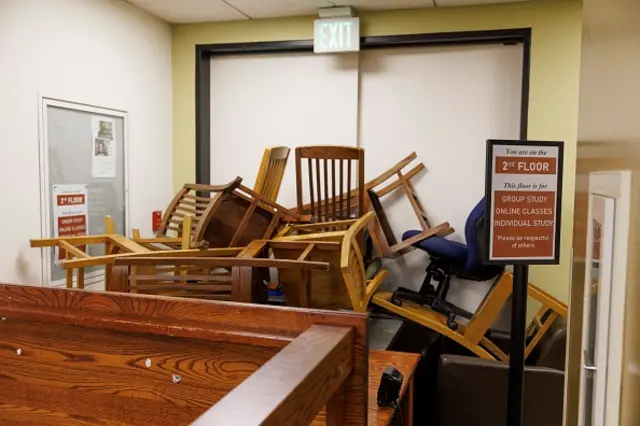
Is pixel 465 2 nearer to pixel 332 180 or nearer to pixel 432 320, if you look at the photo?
pixel 332 180

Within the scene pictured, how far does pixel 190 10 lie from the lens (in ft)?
13.7

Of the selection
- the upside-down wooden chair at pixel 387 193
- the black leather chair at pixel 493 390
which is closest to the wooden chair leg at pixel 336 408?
the black leather chair at pixel 493 390

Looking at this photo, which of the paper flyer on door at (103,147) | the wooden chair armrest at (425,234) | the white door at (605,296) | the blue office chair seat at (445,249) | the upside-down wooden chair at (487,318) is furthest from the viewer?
the wooden chair armrest at (425,234)

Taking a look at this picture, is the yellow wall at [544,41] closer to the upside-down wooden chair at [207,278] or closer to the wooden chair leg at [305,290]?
the wooden chair leg at [305,290]

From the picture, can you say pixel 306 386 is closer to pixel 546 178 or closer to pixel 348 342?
pixel 348 342

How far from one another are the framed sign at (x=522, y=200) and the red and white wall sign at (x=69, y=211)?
2.45 meters

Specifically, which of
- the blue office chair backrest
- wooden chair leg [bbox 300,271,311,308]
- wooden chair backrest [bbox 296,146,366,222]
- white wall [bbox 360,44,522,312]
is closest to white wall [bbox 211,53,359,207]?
white wall [bbox 360,44,522,312]

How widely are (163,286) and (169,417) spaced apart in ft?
3.69

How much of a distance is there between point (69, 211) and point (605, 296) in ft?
10.7

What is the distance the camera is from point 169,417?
52.9 inches

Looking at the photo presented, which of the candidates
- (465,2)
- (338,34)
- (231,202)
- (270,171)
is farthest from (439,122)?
(231,202)

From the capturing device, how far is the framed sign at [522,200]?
7.27ft

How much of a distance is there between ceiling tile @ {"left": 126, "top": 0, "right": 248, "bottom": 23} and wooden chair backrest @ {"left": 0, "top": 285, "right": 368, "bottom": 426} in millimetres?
3026

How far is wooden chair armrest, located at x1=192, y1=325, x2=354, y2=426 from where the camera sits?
0.73 meters
